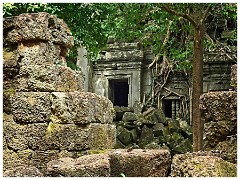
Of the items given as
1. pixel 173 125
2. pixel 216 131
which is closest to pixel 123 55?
pixel 173 125

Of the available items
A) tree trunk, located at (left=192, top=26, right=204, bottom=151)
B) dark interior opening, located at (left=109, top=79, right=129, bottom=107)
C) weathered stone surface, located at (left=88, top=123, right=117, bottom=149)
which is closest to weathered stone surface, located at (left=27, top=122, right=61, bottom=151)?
weathered stone surface, located at (left=88, top=123, right=117, bottom=149)

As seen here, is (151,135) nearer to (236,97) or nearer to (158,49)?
(158,49)

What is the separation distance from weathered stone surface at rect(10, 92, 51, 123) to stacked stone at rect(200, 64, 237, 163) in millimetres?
1870

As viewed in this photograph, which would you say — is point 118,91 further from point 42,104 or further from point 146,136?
point 42,104

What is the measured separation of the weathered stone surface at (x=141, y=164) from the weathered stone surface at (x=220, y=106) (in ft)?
1.81

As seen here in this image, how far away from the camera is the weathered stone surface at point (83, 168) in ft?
10.0

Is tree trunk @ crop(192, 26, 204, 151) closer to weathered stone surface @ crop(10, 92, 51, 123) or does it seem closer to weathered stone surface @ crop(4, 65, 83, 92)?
weathered stone surface @ crop(4, 65, 83, 92)

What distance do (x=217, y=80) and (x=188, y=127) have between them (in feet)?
7.33

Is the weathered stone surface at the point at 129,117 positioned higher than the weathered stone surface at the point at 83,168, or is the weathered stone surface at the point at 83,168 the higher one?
the weathered stone surface at the point at 83,168

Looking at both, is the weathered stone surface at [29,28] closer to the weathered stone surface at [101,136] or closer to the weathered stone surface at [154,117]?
the weathered stone surface at [101,136]

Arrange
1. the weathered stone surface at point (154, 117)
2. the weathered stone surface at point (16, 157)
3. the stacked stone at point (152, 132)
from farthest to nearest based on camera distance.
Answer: the weathered stone surface at point (154, 117) → the stacked stone at point (152, 132) → the weathered stone surface at point (16, 157)

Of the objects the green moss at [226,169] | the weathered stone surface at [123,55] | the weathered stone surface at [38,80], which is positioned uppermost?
the weathered stone surface at [123,55]

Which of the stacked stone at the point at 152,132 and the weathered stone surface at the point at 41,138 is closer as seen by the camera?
the weathered stone surface at the point at 41,138

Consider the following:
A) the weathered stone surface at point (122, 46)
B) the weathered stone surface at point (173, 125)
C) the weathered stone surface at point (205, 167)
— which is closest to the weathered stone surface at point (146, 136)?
the weathered stone surface at point (173, 125)
